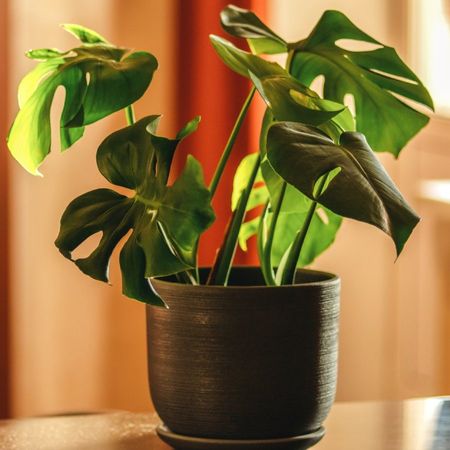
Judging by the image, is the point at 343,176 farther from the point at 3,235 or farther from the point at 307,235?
the point at 3,235

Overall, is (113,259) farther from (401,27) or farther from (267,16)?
(401,27)

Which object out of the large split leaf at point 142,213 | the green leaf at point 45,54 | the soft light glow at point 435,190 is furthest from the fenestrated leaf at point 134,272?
the soft light glow at point 435,190

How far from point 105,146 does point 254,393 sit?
0.72 ft

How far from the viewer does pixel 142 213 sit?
0.70 metres

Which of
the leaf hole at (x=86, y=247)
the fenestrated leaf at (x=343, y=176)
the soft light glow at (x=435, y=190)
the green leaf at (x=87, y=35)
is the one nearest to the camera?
the fenestrated leaf at (x=343, y=176)

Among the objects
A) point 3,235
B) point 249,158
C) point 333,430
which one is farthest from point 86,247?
point 333,430

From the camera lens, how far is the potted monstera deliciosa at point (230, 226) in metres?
0.68

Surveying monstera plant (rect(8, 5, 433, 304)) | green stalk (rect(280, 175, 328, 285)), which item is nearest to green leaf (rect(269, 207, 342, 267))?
monstera plant (rect(8, 5, 433, 304))

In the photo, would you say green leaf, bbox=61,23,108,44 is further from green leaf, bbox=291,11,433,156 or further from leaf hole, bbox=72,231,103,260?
leaf hole, bbox=72,231,103,260

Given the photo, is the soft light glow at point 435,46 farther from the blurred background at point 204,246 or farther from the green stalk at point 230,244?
the green stalk at point 230,244

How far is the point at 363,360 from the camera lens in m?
2.38

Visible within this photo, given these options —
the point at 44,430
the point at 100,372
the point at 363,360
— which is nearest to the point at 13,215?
the point at 100,372

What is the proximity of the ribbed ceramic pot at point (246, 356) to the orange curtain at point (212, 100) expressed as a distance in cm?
113

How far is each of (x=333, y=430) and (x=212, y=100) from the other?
1.17 meters
